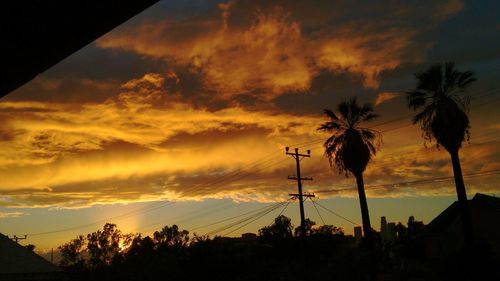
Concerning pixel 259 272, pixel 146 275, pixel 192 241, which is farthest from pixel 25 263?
pixel 259 272

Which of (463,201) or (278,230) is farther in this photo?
(278,230)

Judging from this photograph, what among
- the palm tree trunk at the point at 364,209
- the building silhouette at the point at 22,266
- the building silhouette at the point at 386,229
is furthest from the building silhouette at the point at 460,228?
the building silhouette at the point at 22,266

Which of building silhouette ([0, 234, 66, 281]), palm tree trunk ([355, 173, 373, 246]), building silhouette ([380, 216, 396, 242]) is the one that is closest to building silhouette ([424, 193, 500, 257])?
palm tree trunk ([355, 173, 373, 246])

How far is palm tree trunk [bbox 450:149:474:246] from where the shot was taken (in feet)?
98.2

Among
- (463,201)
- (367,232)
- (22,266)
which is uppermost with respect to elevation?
(463,201)

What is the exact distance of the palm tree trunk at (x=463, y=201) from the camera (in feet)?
98.2

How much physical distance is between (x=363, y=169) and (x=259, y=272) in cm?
1130

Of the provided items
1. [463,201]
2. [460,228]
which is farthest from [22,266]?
[460,228]

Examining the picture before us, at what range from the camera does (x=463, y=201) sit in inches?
1181

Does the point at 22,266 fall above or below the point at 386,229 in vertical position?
below

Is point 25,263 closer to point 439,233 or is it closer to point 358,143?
point 358,143

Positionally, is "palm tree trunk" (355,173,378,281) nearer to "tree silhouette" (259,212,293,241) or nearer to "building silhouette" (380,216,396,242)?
"tree silhouette" (259,212,293,241)

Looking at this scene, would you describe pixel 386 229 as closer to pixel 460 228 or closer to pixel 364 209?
pixel 460 228

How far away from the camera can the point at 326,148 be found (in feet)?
123
